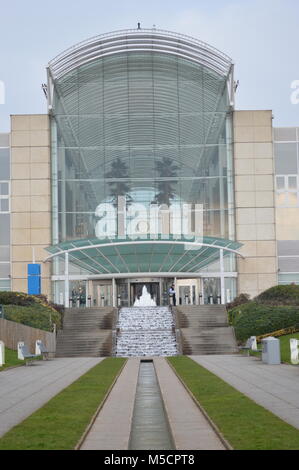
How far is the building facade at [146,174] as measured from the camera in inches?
2094

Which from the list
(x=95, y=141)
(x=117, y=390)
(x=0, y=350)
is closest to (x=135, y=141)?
(x=95, y=141)

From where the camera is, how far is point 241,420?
1248 centimetres

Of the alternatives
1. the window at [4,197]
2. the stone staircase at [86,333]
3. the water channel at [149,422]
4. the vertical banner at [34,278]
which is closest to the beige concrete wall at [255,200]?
the stone staircase at [86,333]

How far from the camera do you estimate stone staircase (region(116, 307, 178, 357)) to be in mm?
37106

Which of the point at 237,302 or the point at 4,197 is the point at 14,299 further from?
the point at 4,197

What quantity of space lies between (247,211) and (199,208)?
3.36 meters

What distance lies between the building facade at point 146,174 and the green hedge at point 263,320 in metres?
13.3

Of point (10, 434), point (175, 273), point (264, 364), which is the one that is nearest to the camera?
point (10, 434)

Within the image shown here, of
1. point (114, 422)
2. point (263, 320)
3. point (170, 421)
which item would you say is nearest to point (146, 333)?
point (263, 320)

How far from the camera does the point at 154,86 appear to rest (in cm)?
5478

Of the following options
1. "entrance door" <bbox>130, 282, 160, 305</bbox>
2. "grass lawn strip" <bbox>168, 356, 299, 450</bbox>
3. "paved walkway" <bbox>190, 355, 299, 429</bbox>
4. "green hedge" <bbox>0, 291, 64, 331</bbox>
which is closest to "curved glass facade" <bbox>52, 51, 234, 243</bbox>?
"entrance door" <bbox>130, 282, 160, 305</bbox>

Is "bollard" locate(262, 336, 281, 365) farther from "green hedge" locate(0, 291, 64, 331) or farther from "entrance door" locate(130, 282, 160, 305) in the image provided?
"entrance door" locate(130, 282, 160, 305)

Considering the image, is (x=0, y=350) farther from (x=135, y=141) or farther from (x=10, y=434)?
(x=135, y=141)

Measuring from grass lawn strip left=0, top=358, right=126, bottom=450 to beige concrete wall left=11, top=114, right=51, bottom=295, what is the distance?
33731 mm
